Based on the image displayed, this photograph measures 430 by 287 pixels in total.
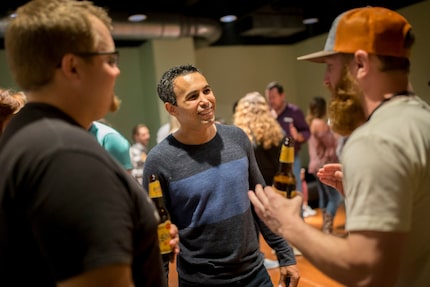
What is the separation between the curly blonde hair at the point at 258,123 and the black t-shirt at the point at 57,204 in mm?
2789

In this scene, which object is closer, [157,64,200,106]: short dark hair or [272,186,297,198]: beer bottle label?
[272,186,297,198]: beer bottle label

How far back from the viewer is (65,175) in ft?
2.63

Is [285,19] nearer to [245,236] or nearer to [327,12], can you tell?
[327,12]

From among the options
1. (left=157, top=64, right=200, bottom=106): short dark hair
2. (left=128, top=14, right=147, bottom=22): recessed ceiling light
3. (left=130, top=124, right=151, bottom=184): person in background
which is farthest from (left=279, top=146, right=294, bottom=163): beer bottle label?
(left=128, top=14, right=147, bottom=22): recessed ceiling light

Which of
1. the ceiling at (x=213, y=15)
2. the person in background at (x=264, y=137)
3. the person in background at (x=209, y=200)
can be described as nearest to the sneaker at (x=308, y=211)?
the person in background at (x=264, y=137)

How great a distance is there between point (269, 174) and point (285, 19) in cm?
434

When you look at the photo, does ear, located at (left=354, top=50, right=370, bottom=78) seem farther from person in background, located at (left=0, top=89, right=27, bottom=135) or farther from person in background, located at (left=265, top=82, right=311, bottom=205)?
person in background, located at (left=265, top=82, right=311, bottom=205)

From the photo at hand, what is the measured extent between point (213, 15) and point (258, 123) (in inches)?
161

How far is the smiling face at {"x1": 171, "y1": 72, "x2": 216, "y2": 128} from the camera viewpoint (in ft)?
6.15

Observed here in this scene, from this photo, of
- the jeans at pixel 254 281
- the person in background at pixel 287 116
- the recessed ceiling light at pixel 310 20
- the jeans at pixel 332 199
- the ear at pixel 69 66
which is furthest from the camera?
the recessed ceiling light at pixel 310 20

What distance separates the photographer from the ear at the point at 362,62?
111 cm

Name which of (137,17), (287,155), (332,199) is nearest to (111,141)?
(287,155)

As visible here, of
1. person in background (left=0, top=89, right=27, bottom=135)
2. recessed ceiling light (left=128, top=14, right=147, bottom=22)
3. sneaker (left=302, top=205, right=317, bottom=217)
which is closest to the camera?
person in background (left=0, top=89, right=27, bottom=135)

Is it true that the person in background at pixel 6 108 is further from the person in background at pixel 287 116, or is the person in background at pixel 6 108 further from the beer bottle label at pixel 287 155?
the person in background at pixel 287 116
